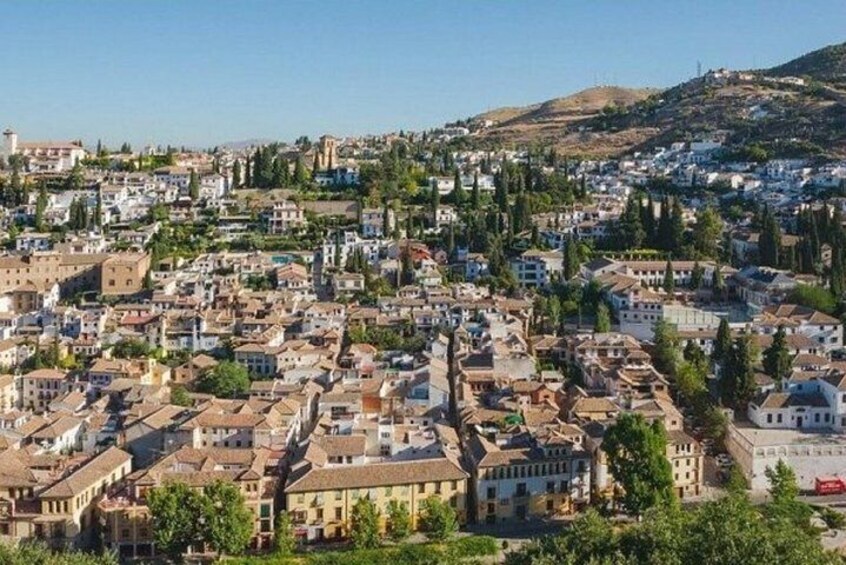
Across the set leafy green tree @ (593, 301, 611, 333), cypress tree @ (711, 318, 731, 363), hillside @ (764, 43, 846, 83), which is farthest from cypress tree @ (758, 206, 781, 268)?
hillside @ (764, 43, 846, 83)

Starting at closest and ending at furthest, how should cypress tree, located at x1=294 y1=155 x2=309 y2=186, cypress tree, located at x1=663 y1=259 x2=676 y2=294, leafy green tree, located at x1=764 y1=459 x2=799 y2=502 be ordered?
leafy green tree, located at x1=764 y1=459 x2=799 y2=502 < cypress tree, located at x1=663 y1=259 x2=676 y2=294 < cypress tree, located at x1=294 y1=155 x2=309 y2=186

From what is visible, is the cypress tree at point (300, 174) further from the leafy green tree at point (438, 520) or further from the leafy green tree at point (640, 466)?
the leafy green tree at point (640, 466)

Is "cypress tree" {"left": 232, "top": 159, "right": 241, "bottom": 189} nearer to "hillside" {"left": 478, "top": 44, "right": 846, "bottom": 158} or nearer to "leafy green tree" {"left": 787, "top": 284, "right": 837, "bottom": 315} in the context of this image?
"leafy green tree" {"left": 787, "top": 284, "right": 837, "bottom": 315}

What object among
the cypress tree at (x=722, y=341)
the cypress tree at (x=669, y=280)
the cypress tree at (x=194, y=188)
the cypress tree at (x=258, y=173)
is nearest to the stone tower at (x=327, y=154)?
the cypress tree at (x=258, y=173)

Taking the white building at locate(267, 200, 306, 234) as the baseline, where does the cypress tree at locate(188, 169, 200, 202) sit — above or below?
above

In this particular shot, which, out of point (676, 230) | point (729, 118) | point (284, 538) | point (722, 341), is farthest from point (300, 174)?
point (729, 118)

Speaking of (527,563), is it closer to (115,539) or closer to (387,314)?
(115,539)
